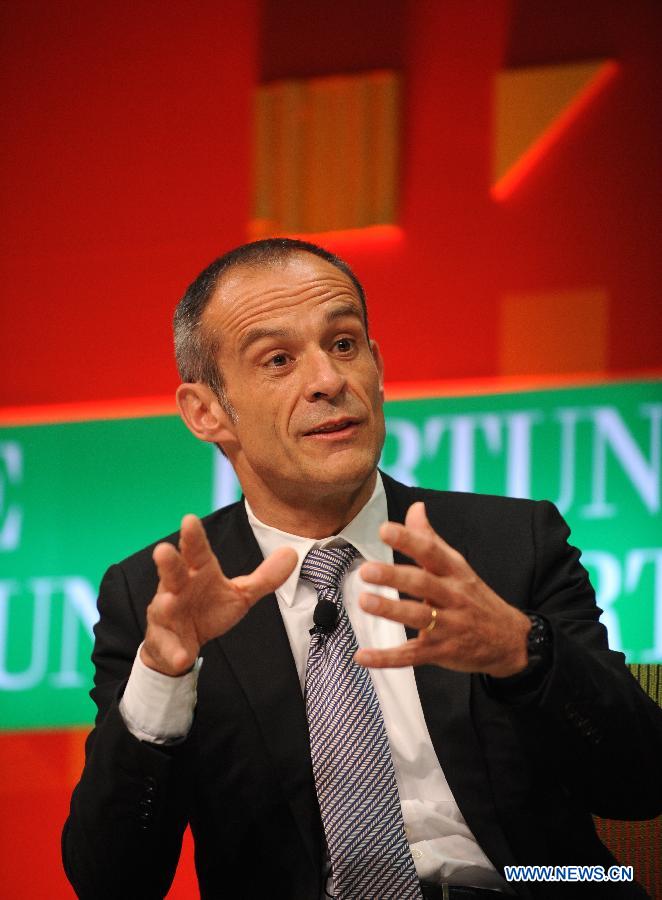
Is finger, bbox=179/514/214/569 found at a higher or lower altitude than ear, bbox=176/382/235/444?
lower

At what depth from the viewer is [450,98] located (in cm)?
330

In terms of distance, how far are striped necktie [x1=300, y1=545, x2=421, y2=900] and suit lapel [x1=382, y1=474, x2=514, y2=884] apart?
0.09 meters

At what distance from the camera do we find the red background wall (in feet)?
10.5

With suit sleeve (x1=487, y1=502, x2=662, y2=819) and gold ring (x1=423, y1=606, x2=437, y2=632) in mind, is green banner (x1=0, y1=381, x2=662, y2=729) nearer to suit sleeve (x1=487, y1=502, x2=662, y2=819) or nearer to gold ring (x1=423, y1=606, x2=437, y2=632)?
suit sleeve (x1=487, y1=502, x2=662, y2=819)

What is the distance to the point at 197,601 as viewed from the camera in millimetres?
1572

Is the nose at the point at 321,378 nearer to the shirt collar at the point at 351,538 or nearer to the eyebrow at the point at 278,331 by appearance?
the eyebrow at the point at 278,331

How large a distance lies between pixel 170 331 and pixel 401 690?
1.83m

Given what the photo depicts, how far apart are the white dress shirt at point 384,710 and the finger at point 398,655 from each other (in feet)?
1.02

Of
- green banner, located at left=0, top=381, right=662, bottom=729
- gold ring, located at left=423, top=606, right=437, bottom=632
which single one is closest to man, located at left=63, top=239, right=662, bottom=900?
gold ring, located at left=423, top=606, right=437, bottom=632

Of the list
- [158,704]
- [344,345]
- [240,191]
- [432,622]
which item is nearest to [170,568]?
[158,704]

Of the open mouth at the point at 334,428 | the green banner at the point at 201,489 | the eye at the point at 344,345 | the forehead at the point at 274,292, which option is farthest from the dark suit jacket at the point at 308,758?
the green banner at the point at 201,489

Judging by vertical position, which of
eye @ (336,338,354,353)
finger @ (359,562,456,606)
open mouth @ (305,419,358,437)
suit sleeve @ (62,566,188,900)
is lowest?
suit sleeve @ (62,566,188,900)

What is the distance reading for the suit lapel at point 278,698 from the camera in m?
1.81

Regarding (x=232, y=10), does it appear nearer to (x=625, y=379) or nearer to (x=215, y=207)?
(x=215, y=207)
